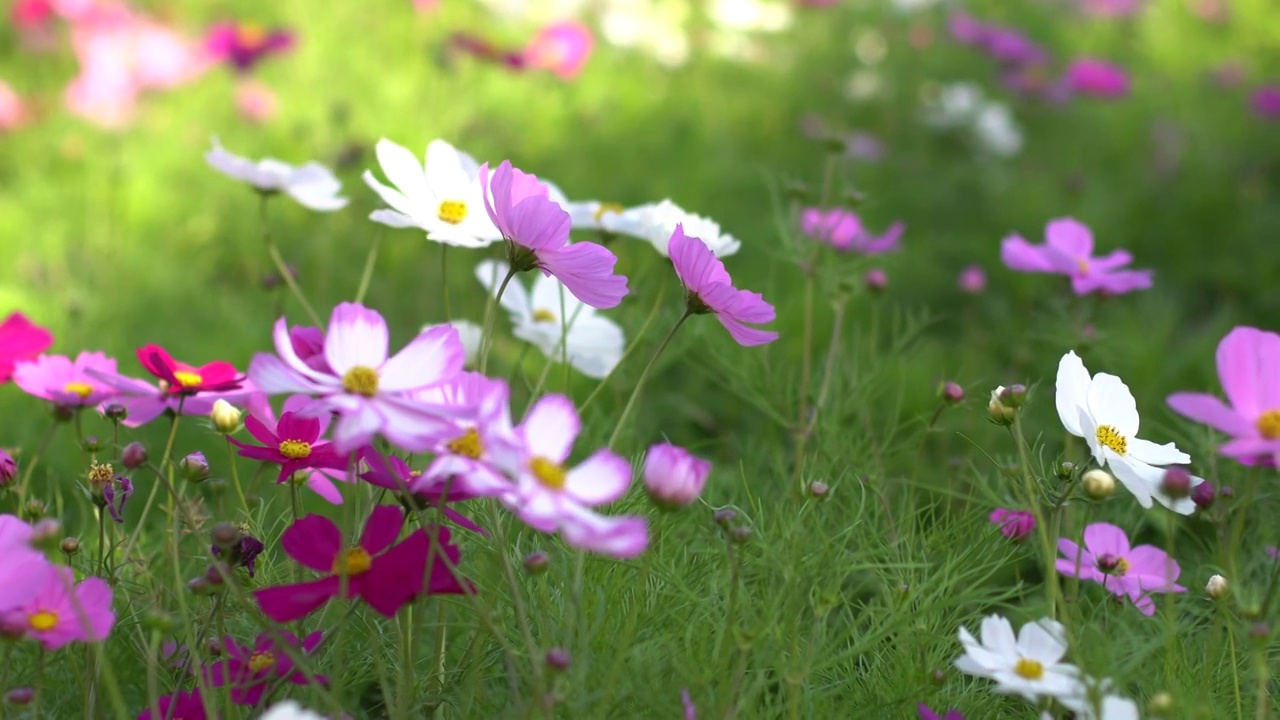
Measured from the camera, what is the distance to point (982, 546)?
0.85 metres

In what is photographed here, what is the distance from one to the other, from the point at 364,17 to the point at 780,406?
2144 millimetres

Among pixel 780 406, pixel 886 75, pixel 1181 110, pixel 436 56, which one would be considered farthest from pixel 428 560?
pixel 1181 110

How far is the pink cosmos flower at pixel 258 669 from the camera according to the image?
0.67 metres

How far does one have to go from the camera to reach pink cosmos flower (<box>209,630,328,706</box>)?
26.4 inches

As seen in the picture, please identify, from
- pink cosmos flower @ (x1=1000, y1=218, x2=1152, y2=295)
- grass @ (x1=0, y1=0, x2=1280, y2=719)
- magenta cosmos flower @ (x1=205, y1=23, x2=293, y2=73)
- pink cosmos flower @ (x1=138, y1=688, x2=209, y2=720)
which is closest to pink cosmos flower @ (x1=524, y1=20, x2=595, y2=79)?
grass @ (x1=0, y1=0, x2=1280, y2=719)

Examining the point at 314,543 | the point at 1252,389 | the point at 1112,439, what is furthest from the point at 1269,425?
the point at 314,543

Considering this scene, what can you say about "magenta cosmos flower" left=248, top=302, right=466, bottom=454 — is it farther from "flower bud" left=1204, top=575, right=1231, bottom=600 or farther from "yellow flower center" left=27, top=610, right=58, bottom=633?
"flower bud" left=1204, top=575, right=1231, bottom=600

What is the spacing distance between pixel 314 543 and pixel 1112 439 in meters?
0.50

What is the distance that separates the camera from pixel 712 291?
717mm

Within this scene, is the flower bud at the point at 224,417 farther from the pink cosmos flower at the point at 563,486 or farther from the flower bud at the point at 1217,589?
the flower bud at the point at 1217,589

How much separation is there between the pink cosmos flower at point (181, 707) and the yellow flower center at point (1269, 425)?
604mm

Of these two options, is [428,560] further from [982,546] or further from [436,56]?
[436,56]

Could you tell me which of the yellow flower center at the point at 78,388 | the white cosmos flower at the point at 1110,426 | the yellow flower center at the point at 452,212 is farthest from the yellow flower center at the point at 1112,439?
the yellow flower center at the point at 78,388

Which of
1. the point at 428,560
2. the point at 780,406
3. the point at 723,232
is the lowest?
the point at 723,232
